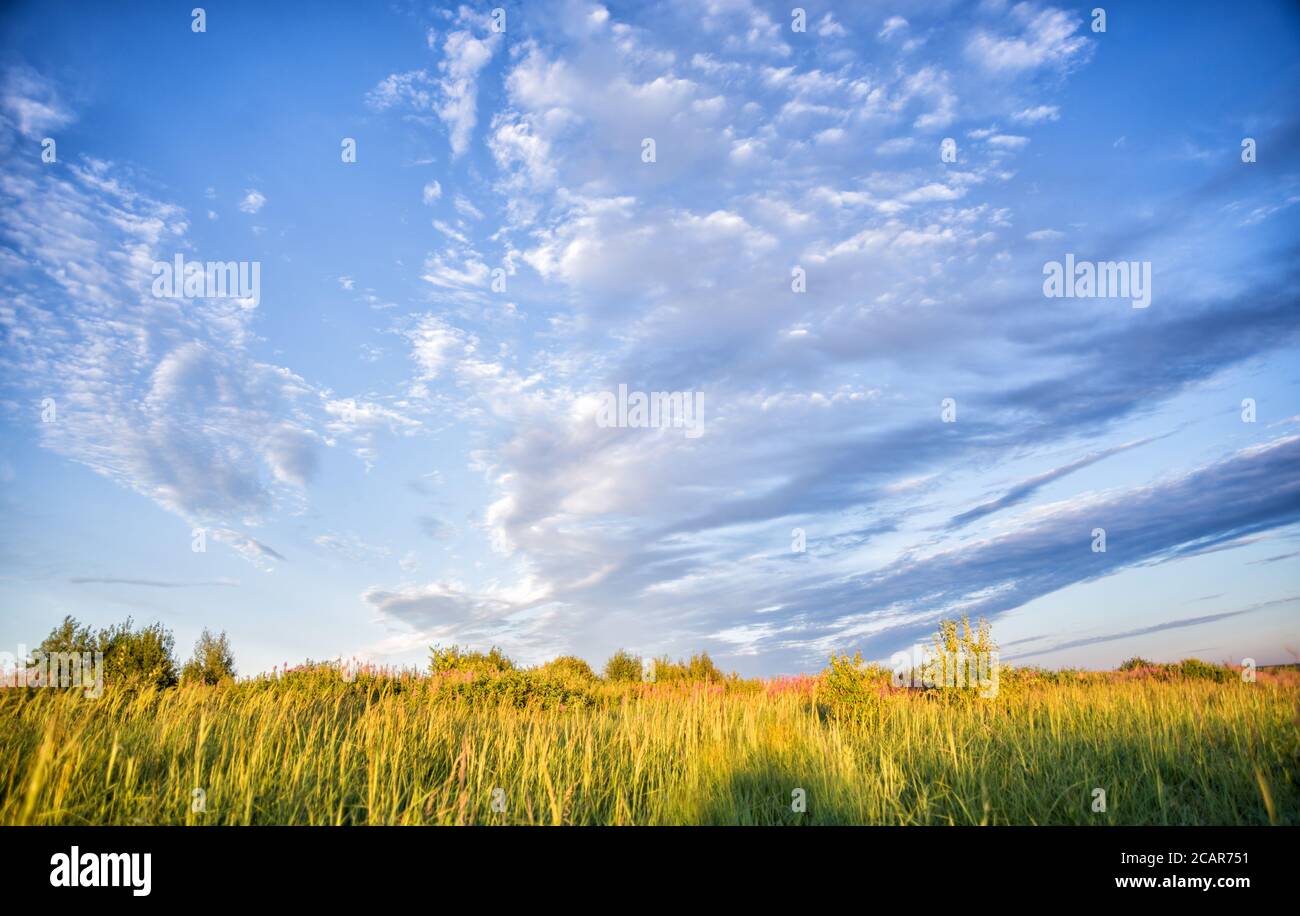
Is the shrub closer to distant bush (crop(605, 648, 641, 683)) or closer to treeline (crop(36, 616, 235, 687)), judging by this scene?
treeline (crop(36, 616, 235, 687))

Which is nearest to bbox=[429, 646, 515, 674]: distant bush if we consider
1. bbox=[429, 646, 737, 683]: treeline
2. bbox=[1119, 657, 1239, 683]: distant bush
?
bbox=[429, 646, 737, 683]: treeline

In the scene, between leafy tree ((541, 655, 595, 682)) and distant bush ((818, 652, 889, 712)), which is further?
leafy tree ((541, 655, 595, 682))

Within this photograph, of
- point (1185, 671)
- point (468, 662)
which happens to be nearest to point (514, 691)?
point (468, 662)

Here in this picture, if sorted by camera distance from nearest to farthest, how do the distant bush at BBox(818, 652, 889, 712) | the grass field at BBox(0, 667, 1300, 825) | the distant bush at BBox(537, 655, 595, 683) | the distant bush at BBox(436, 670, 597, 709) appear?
the grass field at BBox(0, 667, 1300, 825) → the distant bush at BBox(818, 652, 889, 712) → the distant bush at BBox(436, 670, 597, 709) → the distant bush at BBox(537, 655, 595, 683)

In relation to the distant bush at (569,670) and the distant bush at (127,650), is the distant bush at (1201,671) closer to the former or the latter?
the distant bush at (569,670)

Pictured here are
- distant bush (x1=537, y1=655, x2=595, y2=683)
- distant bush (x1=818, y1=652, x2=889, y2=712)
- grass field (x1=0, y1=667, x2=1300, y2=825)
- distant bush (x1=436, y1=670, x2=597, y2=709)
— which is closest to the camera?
grass field (x1=0, y1=667, x2=1300, y2=825)

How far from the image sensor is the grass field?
5.11 m

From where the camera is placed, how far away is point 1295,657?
20.1ft

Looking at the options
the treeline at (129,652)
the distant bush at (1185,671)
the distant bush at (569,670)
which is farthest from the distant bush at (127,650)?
the distant bush at (1185,671)

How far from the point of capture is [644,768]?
7.01 metres

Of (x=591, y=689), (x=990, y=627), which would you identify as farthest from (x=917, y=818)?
(x=591, y=689)

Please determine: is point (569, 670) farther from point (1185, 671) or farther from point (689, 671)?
point (1185, 671)
